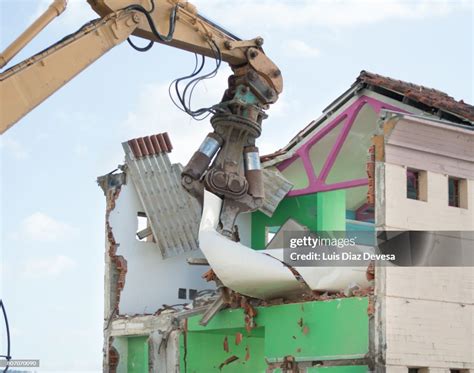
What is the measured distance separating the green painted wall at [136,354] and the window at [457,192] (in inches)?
266

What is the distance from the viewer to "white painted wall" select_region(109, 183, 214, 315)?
1847 cm

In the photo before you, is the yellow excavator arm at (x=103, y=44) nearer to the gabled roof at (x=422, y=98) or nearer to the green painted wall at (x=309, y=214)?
the gabled roof at (x=422, y=98)

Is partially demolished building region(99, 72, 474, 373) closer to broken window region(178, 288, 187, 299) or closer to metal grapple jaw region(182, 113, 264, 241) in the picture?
broken window region(178, 288, 187, 299)

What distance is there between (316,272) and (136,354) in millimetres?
5367

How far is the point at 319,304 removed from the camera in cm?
1323

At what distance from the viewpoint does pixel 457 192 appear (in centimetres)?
1337

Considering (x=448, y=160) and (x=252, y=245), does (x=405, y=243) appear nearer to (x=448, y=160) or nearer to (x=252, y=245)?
(x=448, y=160)

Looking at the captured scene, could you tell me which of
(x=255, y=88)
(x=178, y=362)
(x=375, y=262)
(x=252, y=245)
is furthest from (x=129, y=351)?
(x=375, y=262)

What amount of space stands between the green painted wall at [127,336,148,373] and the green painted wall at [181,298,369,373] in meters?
1.53

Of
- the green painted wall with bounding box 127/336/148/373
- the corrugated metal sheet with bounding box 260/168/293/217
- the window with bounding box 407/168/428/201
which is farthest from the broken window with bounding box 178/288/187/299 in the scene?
the window with bounding box 407/168/428/201

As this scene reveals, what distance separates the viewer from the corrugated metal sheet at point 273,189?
62.3ft

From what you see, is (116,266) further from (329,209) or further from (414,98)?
(414,98)

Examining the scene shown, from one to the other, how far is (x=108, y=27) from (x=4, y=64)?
1.87 m

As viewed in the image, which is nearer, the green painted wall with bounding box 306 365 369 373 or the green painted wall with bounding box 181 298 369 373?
the green painted wall with bounding box 306 365 369 373
